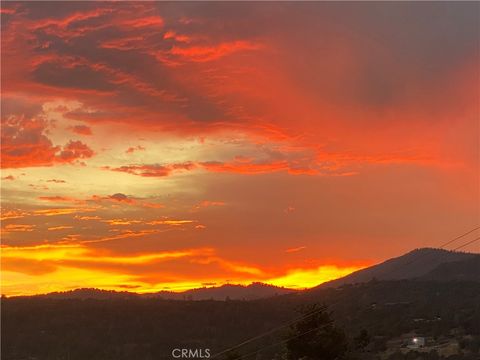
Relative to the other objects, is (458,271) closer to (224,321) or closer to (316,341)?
(224,321)

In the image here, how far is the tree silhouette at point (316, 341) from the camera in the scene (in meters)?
51.4

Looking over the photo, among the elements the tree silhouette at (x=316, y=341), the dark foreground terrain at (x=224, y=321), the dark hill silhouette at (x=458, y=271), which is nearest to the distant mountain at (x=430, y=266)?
the dark hill silhouette at (x=458, y=271)

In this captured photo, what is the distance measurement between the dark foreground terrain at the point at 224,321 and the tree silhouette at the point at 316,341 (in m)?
20.3

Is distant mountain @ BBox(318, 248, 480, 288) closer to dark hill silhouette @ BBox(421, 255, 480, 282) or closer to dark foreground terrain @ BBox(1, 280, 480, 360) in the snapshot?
dark hill silhouette @ BBox(421, 255, 480, 282)

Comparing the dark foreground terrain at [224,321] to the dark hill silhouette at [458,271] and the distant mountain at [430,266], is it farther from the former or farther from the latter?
the distant mountain at [430,266]

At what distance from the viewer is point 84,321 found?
136 metres

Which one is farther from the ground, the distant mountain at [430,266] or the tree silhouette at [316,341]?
the distant mountain at [430,266]

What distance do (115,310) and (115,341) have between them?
711 inches

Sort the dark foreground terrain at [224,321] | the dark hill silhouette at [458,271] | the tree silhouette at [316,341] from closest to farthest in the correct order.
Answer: the tree silhouette at [316,341], the dark foreground terrain at [224,321], the dark hill silhouette at [458,271]

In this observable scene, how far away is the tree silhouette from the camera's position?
5141 cm

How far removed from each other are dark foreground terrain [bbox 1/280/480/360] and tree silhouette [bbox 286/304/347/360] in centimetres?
2027

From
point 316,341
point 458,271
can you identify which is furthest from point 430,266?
point 316,341

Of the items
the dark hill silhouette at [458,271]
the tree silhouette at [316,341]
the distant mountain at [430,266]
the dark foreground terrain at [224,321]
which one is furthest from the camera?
the distant mountain at [430,266]

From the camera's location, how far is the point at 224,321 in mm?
135625
